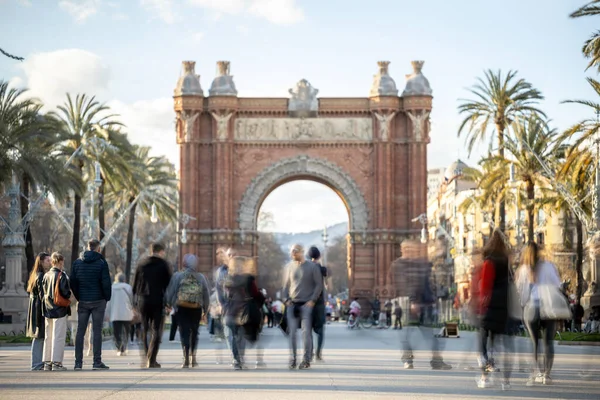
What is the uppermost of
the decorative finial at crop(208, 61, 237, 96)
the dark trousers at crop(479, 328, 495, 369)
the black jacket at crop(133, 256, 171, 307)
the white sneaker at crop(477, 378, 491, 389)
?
the decorative finial at crop(208, 61, 237, 96)

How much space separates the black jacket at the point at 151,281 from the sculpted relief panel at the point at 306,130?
45.5 meters

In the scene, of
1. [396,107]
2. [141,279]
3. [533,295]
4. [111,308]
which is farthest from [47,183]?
[396,107]

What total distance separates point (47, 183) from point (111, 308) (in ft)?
52.1

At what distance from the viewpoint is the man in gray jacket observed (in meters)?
17.0

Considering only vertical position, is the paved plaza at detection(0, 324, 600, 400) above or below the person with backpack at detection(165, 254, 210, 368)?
below

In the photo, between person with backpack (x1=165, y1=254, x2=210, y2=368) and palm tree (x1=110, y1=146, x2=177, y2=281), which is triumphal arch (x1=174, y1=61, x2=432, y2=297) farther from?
person with backpack (x1=165, y1=254, x2=210, y2=368)

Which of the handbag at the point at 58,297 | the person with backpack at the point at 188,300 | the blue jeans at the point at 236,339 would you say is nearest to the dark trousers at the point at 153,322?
the person with backpack at the point at 188,300

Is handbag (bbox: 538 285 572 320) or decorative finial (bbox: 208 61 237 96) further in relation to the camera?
decorative finial (bbox: 208 61 237 96)

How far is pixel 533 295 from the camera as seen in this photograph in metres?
14.5

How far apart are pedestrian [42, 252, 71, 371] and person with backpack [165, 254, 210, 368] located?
1566 mm

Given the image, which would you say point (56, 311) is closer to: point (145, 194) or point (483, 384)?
point (483, 384)

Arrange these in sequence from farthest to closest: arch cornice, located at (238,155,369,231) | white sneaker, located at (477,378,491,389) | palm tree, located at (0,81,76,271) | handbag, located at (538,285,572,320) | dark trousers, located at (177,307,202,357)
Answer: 1. arch cornice, located at (238,155,369,231)
2. palm tree, located at (0,81,76,271)
3. dark trousers, located at (177,307,202,357)
4. handbag, located at (538,285,572,320)
5. white sneaker, located at (477,378,491,389)

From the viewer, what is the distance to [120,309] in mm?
21719

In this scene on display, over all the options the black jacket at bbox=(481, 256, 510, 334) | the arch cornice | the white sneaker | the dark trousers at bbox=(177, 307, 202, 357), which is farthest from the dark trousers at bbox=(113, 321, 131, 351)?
the arch cornice
